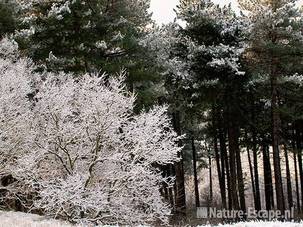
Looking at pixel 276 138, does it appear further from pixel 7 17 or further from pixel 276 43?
pixel 7 17

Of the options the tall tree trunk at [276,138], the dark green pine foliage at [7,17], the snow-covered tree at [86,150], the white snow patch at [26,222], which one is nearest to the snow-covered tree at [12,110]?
the snow-covered tree at [86,150]

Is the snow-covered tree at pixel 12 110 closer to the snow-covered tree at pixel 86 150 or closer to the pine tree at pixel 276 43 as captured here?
the snow-covered tree at pixel 86 150

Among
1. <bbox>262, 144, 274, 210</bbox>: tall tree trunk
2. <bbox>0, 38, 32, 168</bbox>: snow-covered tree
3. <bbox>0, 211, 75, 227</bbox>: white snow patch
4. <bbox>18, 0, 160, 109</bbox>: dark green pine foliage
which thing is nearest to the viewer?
<bbox>0, 211, 75, 227</bbox>: white snow patch

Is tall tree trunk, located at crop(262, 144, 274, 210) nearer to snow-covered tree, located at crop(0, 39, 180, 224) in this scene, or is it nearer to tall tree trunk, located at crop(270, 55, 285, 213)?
tall tree trunk, located at crop(270, 55, 285, 213)

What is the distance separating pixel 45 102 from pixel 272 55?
12.0 m

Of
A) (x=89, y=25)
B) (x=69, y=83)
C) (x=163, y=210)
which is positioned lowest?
(x=163, y=210)

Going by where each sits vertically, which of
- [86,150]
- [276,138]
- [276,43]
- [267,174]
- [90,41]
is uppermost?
[90,41]

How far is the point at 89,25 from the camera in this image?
24.0 metres

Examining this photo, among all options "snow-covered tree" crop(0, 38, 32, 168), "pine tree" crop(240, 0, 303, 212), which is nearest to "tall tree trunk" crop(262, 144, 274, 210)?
"pine tree" crop(240, 0, 303, 212)

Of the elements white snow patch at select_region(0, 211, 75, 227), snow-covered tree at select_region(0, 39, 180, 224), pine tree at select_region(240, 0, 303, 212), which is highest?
pine tree at select_region(240, 0, 303, 212)

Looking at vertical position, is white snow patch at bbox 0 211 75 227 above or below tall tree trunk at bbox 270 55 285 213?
below

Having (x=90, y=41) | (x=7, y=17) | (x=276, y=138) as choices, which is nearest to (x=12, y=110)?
(x=7, y=17)

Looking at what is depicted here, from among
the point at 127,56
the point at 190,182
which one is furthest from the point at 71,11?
the point at 190,182

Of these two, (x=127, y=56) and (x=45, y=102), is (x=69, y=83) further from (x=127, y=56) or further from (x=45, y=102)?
(x=127, y=56)
